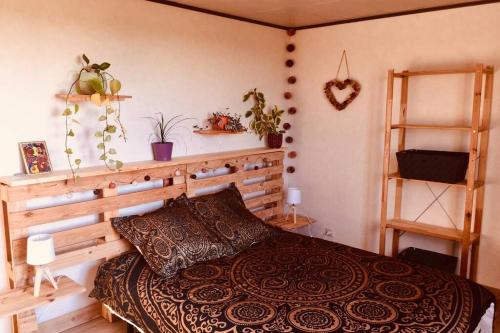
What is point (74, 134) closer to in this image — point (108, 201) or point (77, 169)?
point (77, 169)

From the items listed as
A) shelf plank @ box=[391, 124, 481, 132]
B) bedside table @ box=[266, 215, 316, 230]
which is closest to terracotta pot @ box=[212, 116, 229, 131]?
bedside table @ box=[266, 215, 316, 230]

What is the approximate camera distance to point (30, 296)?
7.63 ft

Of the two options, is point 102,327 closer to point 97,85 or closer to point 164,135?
point 164,135

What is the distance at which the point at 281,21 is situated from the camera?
389 centimetres

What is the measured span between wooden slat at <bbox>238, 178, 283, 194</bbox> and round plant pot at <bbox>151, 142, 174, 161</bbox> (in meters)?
0.82

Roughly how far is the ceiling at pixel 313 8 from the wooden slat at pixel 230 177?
133 centimetres

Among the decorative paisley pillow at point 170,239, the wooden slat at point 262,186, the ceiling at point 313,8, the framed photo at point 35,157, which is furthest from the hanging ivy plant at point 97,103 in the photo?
the wooden slat at point 262,186

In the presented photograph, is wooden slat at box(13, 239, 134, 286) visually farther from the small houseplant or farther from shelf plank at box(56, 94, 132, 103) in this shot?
shelf plank at box(56, 94, 132, 103)

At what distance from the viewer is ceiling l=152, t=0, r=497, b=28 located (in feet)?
10.3

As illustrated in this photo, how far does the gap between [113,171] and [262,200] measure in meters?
1.55

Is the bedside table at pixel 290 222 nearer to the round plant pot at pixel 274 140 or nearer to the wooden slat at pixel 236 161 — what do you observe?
the wooden slat at pixel 236 161

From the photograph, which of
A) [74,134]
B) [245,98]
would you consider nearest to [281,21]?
[245,98]

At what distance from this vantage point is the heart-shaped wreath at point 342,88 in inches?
150

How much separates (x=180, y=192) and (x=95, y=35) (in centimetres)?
123
